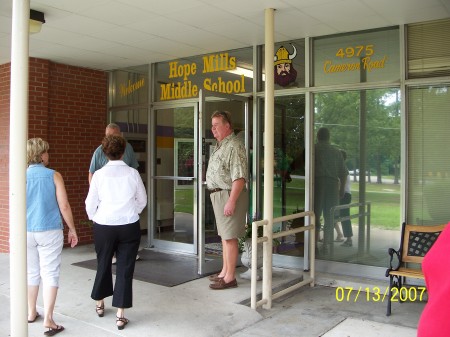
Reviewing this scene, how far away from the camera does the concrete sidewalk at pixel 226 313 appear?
13.1 feet

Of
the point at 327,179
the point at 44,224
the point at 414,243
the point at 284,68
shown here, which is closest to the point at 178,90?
the point at 284,68

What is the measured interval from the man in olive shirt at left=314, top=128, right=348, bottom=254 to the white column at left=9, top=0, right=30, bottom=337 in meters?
3.89

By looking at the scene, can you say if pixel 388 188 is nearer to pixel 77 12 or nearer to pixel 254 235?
pixel 254 235

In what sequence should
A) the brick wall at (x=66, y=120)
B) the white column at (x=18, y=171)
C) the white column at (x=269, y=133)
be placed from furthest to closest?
the brick wall at (x=66, y=120) < the white column at (x=269, y=133) < the white column at (x=18, y=171)

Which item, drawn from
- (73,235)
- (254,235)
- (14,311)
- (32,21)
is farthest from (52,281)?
(32,21)

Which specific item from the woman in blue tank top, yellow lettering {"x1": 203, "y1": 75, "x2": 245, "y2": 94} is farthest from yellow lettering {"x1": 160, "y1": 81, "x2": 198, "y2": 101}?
the woman in blue tank top

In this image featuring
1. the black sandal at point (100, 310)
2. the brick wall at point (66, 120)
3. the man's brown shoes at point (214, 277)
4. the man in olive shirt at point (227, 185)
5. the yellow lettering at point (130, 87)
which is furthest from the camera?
the yellow lettering at point (130, 87)

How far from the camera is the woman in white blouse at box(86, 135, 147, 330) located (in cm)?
395

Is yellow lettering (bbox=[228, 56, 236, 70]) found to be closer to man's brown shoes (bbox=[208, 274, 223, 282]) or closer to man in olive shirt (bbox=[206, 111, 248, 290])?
man in olive shirt (bbox=[206, 111, 248, 290])

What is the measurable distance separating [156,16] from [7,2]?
146cm

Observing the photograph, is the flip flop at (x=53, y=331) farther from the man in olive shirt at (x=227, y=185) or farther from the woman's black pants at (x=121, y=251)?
the man in olive shirt at (x=227, y=185)

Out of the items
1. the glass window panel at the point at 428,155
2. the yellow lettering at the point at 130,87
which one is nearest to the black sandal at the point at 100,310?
the glass window panel at the point at 428,155

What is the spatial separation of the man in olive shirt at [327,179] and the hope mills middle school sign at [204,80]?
4.47ft
